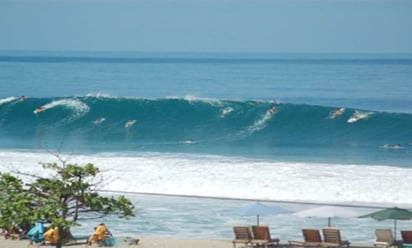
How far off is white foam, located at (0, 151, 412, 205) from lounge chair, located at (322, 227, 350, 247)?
5412 mm

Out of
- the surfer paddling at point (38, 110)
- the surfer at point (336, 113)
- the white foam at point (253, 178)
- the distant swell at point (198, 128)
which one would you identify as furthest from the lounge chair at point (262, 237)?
the surfer paddling at point (38, 110)

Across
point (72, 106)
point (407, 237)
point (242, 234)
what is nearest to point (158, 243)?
point (242, 234)

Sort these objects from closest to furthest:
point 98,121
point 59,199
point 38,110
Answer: point 59,199
point 98,121
point 38,110

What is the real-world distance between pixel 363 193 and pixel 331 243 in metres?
6.20

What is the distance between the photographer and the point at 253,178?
83.6 ft

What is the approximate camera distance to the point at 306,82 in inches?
2953

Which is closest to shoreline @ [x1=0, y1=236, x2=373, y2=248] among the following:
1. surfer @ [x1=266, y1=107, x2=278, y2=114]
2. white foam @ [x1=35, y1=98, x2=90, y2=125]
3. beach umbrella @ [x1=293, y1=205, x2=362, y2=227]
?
beach umbrella @ [x1=293, y1=205, x2=362, y2=227]

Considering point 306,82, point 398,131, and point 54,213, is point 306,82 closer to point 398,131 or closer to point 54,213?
point 398,131

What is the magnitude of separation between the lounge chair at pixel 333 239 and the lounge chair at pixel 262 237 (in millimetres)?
759

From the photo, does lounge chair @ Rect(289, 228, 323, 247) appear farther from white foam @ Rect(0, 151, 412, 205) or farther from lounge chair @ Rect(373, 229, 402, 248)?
white foam @ Rect(0, 151, 412, 205)

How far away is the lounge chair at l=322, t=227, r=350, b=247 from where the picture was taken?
17125 millimetres

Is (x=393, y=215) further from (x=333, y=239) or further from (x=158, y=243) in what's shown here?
(x=158, y=243)

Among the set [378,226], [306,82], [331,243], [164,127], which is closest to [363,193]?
[378,226]

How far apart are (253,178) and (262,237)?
7896mm
